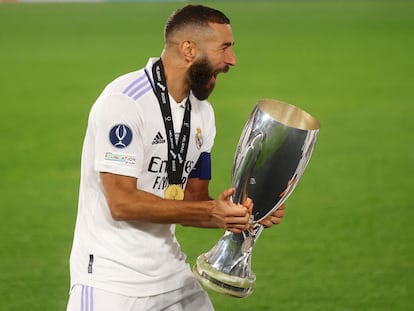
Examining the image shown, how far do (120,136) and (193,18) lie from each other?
0.62 m

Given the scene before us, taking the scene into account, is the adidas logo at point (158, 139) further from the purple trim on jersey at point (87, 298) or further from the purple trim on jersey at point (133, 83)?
the purple trim on jersey at point (87, 298)

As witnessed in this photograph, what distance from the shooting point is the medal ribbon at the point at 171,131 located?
450cm

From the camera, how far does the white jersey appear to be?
4.33 meters

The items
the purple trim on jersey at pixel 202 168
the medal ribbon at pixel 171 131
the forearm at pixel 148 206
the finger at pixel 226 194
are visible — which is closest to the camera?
the finger at pixel 226 194

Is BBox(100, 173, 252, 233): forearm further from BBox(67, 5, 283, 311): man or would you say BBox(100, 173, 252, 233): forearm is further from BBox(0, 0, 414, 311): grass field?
BBox(0, 0, 414, 311): grass field

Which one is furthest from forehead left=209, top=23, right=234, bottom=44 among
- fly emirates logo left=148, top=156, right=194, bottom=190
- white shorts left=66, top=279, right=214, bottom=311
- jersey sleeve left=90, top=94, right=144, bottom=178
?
white shorts left=66, top=279, right=214, bottom=311

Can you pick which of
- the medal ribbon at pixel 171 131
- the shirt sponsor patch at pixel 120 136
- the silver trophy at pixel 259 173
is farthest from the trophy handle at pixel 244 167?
the shirt sponsor patch at pixel 120 136

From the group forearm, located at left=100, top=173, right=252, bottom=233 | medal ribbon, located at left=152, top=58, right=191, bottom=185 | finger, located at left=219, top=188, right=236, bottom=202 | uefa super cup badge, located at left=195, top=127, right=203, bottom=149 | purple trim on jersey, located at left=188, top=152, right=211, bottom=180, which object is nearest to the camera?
finger, located at left=219, top=188, right=236, bottom=202

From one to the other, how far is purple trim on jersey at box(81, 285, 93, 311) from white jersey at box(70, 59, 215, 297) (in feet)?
0.09

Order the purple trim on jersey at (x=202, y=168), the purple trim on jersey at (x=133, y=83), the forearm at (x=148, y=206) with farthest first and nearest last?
the purple trim on jersey at (x=202, y=168) < the purple trim on jersey at (x=133, y=83) < the forearm at (x=148, y=206)

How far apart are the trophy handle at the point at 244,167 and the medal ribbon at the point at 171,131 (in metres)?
0.38

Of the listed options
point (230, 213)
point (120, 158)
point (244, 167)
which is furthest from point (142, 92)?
point (230, 213)

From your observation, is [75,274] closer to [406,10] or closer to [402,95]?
[402,95]

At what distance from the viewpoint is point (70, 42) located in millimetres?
20172
